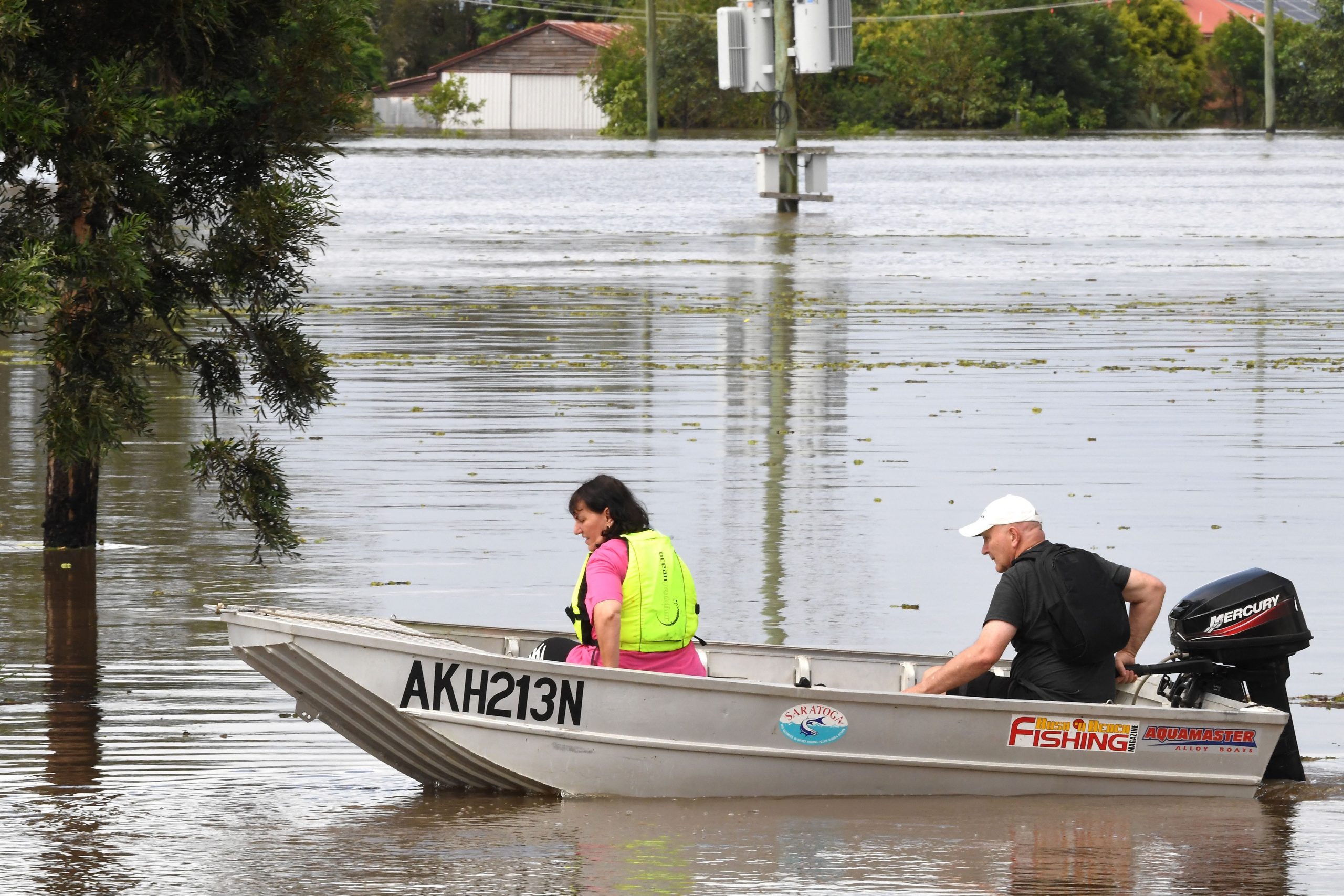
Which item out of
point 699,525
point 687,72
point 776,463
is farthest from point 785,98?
point 687,72

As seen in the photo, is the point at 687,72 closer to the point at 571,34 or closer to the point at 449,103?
the point at 571,34

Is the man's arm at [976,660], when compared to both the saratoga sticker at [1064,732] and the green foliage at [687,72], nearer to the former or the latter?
the saratoga sticker at [1064,732]

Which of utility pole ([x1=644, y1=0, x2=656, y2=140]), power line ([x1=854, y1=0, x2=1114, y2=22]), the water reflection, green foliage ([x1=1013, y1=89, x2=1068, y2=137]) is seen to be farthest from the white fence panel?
the water reflection

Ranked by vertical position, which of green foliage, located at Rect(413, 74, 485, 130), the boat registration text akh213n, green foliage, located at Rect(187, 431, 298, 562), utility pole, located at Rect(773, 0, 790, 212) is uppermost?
green foliage, located at Rect(413, 74, 485, 130)

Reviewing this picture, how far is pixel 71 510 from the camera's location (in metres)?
12.0

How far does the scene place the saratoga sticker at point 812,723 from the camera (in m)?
7.99

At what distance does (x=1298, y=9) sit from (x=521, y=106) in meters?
44.2

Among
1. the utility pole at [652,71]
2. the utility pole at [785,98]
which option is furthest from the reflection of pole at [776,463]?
the utility pole at [652,71]

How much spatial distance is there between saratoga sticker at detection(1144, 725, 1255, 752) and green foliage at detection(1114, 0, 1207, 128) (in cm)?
11148

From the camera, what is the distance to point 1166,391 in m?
18.6

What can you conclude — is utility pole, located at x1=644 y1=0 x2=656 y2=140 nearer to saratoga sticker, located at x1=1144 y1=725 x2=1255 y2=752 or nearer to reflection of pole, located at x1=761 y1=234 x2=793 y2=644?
reflection of pole, located at x1=761 y1=234 x2=793 y2=644

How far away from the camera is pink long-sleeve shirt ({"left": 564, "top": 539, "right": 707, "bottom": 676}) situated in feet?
26.3

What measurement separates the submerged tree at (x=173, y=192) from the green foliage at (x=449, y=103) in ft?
351

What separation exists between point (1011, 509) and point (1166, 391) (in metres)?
10.9
